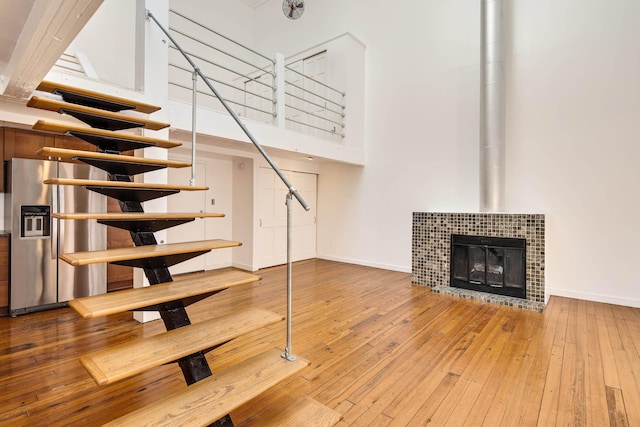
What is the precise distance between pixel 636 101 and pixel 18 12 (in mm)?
5747

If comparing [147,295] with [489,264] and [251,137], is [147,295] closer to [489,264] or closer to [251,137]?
[251,137]

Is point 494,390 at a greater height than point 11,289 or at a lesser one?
lesser

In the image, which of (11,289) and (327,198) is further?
(327,198)

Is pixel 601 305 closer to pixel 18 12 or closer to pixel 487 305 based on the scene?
pixel 487 305

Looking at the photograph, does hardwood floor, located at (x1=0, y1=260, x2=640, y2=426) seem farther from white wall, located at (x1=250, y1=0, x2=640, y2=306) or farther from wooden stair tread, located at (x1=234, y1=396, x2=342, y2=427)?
white wall, located at (x1=250, y1=0, x2=640, y2=306)

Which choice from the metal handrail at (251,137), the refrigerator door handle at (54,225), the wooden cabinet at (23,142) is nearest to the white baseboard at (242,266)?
the refrigerator door handle at (54,225)

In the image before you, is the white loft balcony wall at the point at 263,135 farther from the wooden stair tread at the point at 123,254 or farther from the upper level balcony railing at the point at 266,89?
the wooden stair tread at the point at 123,254

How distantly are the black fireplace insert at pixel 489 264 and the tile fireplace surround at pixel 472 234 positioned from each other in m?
0.07

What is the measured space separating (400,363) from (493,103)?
12.4 ft

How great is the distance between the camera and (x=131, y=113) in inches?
118

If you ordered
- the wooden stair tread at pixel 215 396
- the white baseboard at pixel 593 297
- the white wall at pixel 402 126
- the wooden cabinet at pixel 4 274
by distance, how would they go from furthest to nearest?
the white wall at pixel 402 126 < the white baseboard at pixel 593 297 < the wooden cabinet at pixel 4 274 < the wooden stair tread at pixel 215 396

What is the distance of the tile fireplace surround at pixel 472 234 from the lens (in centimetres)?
387

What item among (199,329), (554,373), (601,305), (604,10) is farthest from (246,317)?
(604,10)

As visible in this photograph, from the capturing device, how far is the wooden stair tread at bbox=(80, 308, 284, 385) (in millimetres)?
1295
